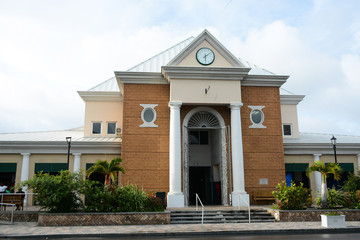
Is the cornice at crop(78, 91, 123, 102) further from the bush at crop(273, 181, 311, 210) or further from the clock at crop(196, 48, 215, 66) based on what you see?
the bush at crop(273, 181, 311, 210)

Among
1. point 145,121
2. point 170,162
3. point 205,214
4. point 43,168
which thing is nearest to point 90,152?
point 43,168

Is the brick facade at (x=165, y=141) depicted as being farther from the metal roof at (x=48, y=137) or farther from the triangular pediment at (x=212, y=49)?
the metal roof at (x=48, y=137)

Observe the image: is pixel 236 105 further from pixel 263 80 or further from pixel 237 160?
pixel 237 160

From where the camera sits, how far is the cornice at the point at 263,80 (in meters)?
22.0

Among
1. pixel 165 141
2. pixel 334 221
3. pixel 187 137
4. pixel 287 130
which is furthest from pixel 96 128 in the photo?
pixel 334 221

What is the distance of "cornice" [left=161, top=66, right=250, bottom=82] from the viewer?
20594mm

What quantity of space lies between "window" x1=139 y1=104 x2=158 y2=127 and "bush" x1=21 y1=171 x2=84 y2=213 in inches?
260

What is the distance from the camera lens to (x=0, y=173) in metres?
22.5

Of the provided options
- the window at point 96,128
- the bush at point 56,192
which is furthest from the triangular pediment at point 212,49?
the bush at point 56,192

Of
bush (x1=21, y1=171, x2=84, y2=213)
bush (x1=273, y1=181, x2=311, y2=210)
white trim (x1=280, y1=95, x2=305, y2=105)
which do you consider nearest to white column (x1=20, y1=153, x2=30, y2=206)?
bush (x1=21, y1=171, x2=84, y2=213)

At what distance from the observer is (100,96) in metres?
25.3

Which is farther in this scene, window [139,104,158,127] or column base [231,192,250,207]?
window [139,104,158,127]

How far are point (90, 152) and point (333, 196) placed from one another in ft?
49.0

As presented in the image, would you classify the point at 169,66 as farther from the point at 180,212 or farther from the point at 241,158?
the point at 180,212
